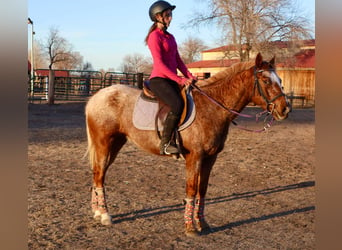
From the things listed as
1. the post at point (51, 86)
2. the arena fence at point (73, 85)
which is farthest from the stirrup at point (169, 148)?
the arena fence at point (73, 85)

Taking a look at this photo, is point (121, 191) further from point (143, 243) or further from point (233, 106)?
point (233, 106)

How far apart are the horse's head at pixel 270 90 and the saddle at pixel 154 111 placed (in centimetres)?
80

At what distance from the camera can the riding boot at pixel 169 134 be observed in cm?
389

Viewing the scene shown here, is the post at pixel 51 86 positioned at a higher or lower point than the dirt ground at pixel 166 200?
higher

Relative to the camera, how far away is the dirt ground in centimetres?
378

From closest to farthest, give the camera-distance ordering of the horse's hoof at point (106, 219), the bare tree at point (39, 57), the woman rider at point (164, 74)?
the woman rider at point (164, 74), the horse's hoof at point (106, 219), the bare tree at point (39, 57)

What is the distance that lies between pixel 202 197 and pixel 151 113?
3.98ft

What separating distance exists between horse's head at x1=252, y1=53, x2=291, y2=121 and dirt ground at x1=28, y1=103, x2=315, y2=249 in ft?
4.84

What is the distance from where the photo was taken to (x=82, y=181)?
5.95 metres

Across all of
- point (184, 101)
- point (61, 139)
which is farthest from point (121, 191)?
point (61, 139)

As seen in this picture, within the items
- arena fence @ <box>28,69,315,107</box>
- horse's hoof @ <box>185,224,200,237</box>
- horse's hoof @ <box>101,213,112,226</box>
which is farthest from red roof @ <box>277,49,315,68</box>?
horse's hoof @ <box>101,213,112,226</box>

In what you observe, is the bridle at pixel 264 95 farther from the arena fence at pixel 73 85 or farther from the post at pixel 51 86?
the arena fence at pixel 73 85

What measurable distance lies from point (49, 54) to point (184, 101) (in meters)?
42.7

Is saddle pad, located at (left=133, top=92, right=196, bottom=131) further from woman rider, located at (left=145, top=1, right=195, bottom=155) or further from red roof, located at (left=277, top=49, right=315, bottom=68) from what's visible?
red roof, located at (left=277, top=49, right=315, bottom=68)
